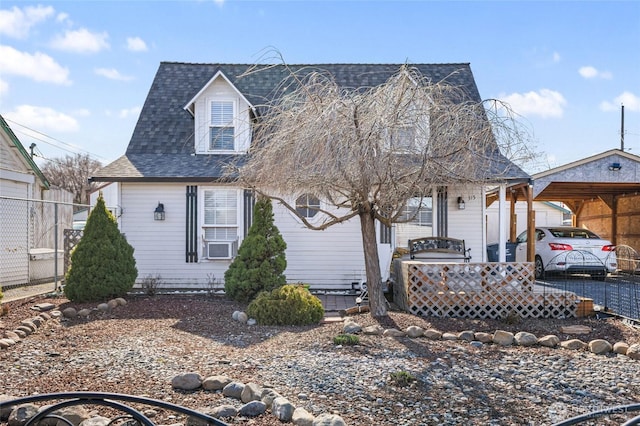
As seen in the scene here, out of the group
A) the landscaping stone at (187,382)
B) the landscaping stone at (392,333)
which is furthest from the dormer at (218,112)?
the landscaping stone at (187,382)

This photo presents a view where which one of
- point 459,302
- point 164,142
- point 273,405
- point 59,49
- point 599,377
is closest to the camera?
point 273,405

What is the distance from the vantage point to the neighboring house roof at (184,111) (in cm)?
1125

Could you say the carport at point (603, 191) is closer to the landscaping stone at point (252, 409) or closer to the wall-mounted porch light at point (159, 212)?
the wall-mounted porch light at point (159, 212)

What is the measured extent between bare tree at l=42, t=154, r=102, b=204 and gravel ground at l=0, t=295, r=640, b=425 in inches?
1438

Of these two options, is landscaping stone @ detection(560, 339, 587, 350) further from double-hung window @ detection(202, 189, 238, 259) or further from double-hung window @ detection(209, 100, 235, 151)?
double-hung window @ detection(209, 100, 235, 151)

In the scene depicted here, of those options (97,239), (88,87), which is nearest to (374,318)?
(97,239)

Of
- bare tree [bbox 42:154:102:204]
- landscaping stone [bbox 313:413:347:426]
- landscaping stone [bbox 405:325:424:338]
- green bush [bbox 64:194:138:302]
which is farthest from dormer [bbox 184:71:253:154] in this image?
bare tree [bbox 42:154:102:204]

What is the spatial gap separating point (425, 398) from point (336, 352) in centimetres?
156

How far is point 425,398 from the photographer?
4.27 m

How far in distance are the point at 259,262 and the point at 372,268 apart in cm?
239

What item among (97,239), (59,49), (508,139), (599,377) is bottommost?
(599,377)

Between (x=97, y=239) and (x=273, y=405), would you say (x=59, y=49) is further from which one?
(x=273, y=405)

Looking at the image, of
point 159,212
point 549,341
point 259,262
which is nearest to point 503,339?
point 549,341

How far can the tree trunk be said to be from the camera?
774cm
